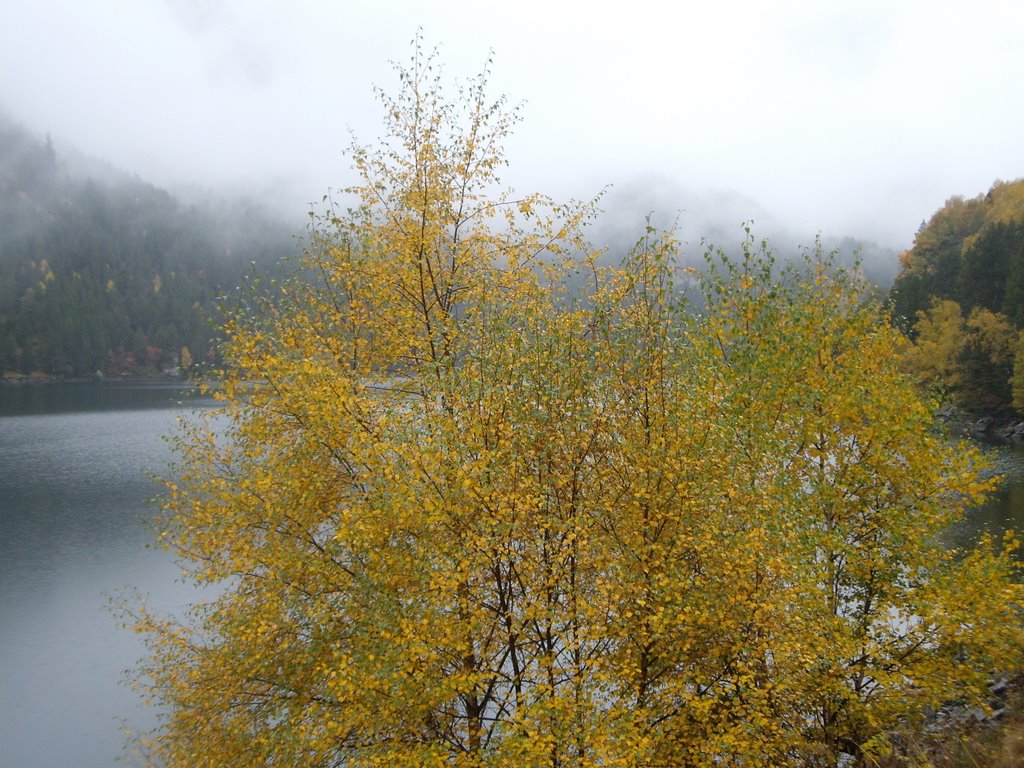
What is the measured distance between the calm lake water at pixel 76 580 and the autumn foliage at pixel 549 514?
3.48 metres

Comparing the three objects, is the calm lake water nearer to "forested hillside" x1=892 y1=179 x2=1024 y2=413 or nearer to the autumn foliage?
the autumn foliage

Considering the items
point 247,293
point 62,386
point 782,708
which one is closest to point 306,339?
point 247,293

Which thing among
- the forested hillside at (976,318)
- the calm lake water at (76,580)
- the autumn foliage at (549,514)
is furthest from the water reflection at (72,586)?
the forested hillside at (976,318)

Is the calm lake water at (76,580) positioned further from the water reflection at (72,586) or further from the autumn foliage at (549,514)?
the autumn foliage at (549,514)

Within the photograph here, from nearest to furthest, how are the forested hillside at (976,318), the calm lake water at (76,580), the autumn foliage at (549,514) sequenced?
1. the autumn foliage at (549,514)
2. the calm lake water at (76,580)
3. the forested hillside at (976,318)

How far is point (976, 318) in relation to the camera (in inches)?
2881

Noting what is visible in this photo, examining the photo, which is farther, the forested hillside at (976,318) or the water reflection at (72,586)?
the forested hillside at (976,318)

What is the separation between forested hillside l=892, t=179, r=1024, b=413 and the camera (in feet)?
234

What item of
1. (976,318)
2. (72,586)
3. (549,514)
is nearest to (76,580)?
(72,586)

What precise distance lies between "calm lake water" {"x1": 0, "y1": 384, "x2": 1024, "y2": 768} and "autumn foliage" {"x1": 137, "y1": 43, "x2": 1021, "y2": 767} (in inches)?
137

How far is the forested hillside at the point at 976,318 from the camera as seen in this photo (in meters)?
71.3

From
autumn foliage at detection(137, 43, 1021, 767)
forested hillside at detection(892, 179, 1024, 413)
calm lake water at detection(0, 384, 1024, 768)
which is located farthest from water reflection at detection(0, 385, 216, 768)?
forested hillside at detection(892, 179, 1024, 413)

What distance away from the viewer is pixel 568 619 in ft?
32.7

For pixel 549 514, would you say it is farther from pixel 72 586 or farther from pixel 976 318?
pixel 976 318
